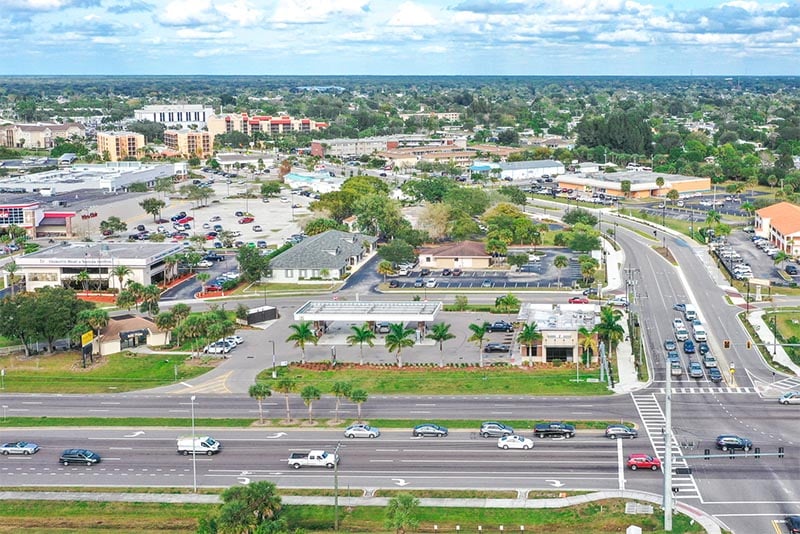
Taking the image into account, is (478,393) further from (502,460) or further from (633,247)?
(633,247)

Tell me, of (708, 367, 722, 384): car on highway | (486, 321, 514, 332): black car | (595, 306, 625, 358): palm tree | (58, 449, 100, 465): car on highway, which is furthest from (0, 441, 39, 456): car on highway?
(708, 367, 722, 384): car on highway

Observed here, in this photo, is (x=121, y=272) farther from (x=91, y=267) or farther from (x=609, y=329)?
(x=609, y=329)

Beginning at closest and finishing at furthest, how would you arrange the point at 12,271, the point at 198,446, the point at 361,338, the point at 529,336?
the point at 198,446 → the point at 529,336 → the point at 361,338 → the point at 12,271

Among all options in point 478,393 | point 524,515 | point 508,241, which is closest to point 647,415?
point 478,393

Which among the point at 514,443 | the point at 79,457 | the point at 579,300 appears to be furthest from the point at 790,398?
the point at 79,457

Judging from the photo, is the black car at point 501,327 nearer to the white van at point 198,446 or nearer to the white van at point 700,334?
the white van at point 700,334

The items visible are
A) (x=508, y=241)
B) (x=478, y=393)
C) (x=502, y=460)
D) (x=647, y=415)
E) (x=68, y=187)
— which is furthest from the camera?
(x=68, y=187)

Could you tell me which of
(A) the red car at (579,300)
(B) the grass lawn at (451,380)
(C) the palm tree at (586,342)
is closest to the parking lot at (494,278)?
(A) the red car at (579,300)
